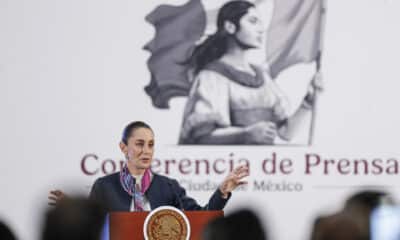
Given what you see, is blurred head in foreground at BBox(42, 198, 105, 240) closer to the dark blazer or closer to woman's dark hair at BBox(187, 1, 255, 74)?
the dark blazer

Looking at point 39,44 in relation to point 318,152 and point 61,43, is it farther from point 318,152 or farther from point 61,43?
point 318,152

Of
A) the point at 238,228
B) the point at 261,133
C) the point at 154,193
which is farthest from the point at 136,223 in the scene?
the point at 261,133

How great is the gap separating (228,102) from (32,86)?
1.22 m

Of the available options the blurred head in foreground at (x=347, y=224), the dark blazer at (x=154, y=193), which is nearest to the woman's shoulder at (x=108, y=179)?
the dark blazer at (x=154, y=193)

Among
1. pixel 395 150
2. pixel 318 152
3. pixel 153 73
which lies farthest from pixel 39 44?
pixel 395 150

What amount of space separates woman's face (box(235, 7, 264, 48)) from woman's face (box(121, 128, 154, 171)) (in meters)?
1.52

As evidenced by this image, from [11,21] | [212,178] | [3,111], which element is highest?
[11,21]

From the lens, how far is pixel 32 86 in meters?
7.14

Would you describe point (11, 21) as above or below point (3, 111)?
above

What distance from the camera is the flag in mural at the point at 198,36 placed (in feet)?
23.3

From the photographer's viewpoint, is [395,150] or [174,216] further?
[395,150]

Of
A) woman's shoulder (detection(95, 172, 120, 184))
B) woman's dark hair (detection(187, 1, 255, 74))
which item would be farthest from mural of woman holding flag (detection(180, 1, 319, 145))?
woman's shoulder (detection(95, 172, 120, 184))

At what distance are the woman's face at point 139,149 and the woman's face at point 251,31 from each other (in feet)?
5.00

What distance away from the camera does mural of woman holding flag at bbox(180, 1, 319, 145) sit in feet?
23.4
